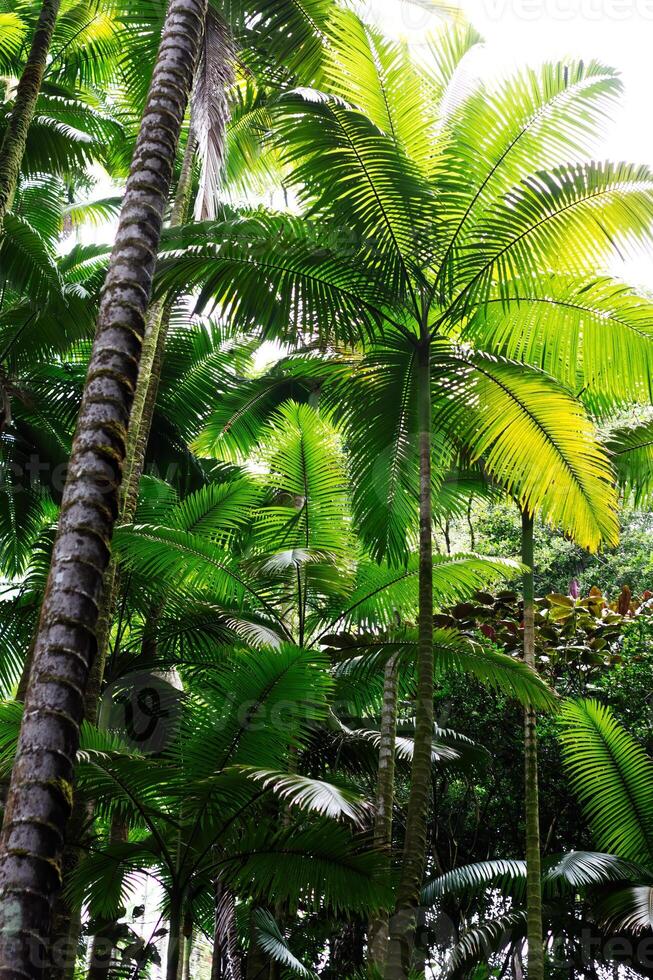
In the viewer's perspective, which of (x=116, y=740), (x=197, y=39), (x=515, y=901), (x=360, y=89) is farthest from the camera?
(x=515, y=901)

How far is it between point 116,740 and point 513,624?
544 centimetres

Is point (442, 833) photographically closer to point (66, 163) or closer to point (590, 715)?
point (590, 715)

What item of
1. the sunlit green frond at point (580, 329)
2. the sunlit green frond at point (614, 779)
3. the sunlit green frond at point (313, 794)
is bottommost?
the sunlit green frond at point (313, 794)

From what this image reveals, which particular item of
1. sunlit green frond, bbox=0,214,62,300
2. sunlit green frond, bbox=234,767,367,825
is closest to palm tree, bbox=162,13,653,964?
sunlit green frond, bbox=234,767,367,825

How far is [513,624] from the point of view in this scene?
9891mm

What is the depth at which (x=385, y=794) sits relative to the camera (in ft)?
21.8

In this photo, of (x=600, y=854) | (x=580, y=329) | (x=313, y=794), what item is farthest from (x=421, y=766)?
(x=600, y=854)

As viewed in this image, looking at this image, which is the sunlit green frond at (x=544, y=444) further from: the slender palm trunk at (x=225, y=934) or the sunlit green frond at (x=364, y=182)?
the slender palm trunk at (x=225, y=934)

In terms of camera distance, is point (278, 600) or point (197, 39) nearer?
point (197, 39)

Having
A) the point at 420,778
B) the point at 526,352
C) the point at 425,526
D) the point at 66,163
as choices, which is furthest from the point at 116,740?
the point at 66,163

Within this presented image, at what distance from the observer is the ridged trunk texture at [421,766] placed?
4352 millimetres

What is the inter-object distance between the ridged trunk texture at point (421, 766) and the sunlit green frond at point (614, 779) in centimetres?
313

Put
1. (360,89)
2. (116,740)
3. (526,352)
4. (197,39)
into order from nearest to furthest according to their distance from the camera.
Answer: (197,39), (116,740), (360,89), (526,352)

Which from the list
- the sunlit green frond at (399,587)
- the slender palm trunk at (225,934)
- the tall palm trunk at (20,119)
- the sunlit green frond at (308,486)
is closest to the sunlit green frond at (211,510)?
the sunlit green frond at (308,486)
